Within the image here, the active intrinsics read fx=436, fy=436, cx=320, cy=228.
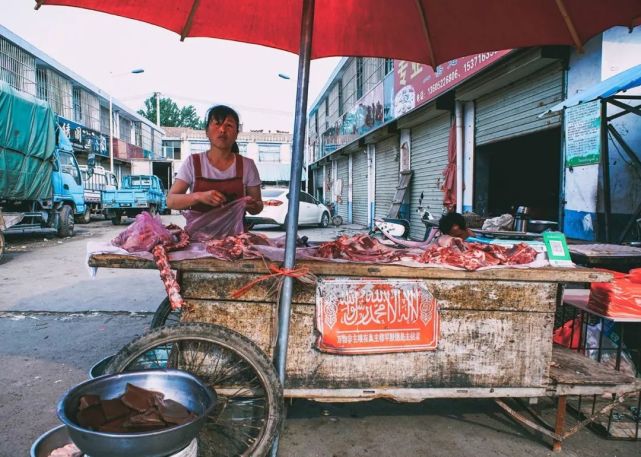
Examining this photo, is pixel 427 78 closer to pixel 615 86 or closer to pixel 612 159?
pixel 612 159

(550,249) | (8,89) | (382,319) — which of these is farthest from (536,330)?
(8,89)

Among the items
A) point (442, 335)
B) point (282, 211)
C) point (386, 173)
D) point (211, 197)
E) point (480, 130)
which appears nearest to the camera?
point (442, 335)

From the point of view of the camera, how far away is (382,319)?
2.42 m

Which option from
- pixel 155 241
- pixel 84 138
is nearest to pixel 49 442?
pixel 155 241

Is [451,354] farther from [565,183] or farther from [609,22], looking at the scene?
[565,183]

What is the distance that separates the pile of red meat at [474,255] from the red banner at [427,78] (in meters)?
5.32

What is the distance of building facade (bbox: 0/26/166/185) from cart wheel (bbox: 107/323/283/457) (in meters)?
16.3

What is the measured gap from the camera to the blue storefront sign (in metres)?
22.2

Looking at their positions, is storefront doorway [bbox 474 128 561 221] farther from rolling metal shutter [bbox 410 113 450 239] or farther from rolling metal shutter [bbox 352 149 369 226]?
rolling metal shutter [bbox 352 149 369 226]

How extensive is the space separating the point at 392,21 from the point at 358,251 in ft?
4.98

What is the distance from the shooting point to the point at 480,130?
30.1ft

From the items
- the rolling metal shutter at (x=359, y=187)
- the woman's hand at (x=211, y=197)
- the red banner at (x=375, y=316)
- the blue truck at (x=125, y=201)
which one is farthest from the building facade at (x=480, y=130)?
the blue truck at (x=125, y=201)

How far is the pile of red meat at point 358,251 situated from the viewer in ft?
8.37

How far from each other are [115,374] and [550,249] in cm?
243
